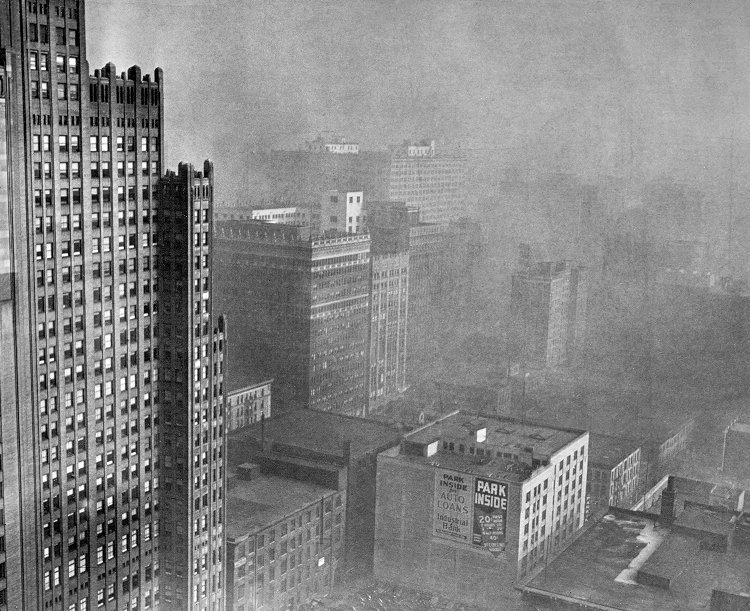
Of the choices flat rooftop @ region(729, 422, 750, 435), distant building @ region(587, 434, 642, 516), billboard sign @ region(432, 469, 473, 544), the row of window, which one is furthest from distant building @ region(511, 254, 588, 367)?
the row of window

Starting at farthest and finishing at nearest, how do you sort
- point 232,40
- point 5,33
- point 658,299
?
point 658,299 → point 232,40 → point 5,33

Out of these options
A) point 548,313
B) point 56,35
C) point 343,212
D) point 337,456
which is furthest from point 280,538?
point 343,212

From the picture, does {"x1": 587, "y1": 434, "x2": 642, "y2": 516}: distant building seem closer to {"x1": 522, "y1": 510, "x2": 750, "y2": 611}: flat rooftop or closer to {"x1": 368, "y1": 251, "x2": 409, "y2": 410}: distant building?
{"x1": 522, "y1": 510, "x2": 750, "y2": 611}: flat rooftop

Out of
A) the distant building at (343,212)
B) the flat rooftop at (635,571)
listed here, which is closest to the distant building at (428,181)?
the distant building at (343,212)

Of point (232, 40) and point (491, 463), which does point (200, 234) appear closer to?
point (491, 463)

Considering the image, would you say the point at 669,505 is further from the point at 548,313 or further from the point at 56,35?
the point at 56,35

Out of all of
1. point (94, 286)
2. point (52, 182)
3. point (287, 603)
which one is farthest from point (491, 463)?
point (52, 182)
